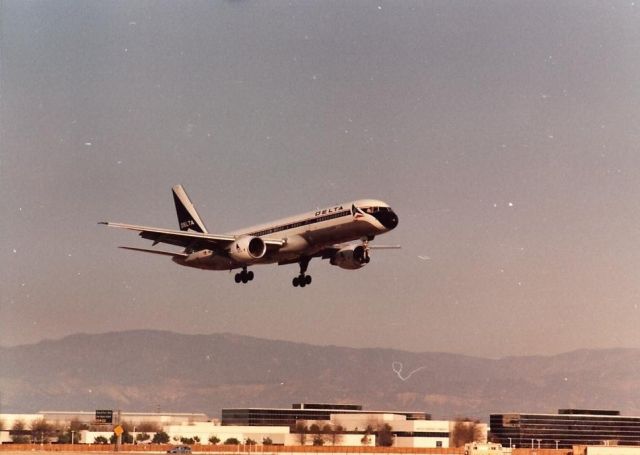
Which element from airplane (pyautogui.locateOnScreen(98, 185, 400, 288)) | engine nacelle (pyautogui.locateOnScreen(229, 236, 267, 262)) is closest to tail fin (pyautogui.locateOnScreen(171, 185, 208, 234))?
airplane (pyautogui.locateOnScreen(98, 185, 400, 288))

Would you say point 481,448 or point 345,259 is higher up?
point 345,259

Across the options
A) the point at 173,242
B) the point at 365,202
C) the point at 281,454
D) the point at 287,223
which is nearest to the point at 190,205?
the point at 173,242

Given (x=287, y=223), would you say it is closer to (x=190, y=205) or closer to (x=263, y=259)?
(x=263, y=259)

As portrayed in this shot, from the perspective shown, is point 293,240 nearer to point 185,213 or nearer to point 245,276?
point 245,276

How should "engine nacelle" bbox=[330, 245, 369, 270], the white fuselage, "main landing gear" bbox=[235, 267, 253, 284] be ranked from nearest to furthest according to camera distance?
the white fuselage
"engine nacelle" bbox=[330, 245, 369, 270]
"main landing gear" bbox=[235, 267, 253, 284]

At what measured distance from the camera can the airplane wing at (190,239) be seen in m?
111

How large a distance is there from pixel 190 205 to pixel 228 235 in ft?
97.8

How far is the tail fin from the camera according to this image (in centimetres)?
14286

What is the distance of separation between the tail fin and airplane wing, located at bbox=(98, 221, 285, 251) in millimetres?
23994

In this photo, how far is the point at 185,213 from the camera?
14525 cm

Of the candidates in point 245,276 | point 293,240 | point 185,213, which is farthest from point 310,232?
point 185,213

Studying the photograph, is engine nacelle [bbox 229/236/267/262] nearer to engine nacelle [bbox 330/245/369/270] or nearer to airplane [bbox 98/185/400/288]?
airplane [bbox 98/185/400/288]

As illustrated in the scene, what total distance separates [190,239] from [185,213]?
30260 mm

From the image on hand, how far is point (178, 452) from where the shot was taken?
140500 millimetres
